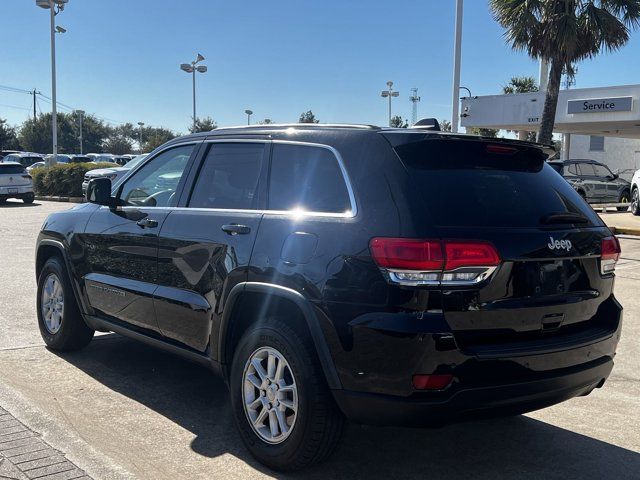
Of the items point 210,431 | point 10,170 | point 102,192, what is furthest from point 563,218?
point 10,170

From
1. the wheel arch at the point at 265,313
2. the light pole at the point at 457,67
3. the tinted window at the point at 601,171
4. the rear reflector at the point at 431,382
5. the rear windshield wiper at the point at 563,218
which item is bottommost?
the rear reflector at the point at 431,382

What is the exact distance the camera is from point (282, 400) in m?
3.49

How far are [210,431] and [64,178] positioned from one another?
25.4 meters

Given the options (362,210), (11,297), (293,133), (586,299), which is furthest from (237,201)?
(11,297)

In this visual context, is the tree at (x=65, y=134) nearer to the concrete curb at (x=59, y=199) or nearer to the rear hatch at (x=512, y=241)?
the concrete curb at (x=59, y=199)

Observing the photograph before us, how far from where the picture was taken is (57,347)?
5684mm

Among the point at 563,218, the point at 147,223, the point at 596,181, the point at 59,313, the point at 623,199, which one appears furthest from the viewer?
the point at 623,199

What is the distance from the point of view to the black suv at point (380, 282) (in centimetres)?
303

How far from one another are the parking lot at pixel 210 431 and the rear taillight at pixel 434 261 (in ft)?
3.92

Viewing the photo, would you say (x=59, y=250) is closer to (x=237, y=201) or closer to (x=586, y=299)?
(x=237, y=201)

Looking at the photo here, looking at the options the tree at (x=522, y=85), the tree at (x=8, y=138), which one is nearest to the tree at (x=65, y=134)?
Result: the tree at (x=8, y=138)

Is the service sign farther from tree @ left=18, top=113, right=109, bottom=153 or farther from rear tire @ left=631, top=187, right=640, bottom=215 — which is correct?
tree @ left=18, top=113, right=109, bottom=153

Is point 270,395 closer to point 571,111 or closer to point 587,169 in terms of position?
point 587,169

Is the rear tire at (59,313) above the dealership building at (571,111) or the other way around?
the other way around
